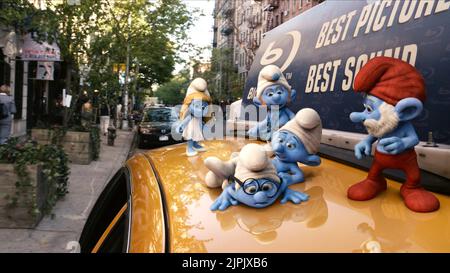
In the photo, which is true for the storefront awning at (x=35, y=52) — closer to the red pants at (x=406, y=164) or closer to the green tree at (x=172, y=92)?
the red pants at (x=406, y=164)

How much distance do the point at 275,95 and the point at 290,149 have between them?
651 mm

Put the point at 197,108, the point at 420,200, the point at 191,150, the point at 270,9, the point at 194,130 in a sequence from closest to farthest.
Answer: the point at 420,200, the point at 191,150, the point at 194,130, the point at 197,108, the point at 270,9

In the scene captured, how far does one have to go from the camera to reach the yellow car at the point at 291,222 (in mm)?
1325

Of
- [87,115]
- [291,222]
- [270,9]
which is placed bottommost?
[291,222]

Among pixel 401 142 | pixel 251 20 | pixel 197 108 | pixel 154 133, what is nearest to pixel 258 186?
pixel 401 142

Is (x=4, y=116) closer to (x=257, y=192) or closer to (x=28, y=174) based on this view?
(x=28, y=174)

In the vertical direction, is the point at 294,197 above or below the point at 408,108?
below

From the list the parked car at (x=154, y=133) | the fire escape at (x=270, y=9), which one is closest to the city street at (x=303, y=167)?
the parked car at (x=154, y=133)

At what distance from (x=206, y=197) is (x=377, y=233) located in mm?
706

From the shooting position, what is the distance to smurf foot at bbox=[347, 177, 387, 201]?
1581 mm

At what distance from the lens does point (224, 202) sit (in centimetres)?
164

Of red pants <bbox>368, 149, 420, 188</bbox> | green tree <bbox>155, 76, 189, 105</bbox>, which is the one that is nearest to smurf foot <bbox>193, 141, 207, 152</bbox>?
red pants <bbox>368, 149, 420, 188</bbox>

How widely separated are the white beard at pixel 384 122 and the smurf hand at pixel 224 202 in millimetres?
541

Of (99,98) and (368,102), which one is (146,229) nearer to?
(368,102)
